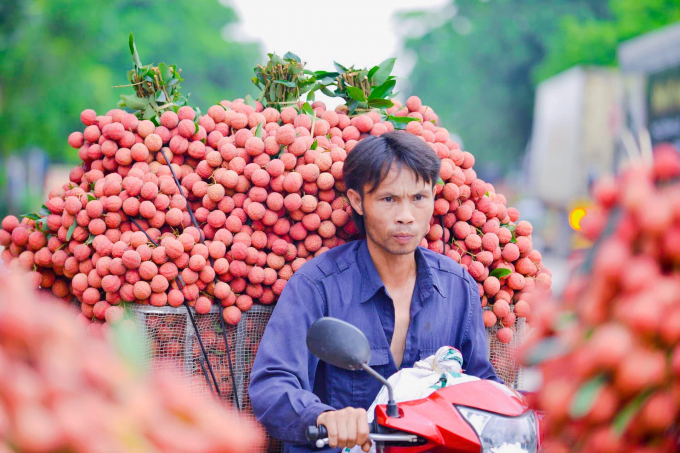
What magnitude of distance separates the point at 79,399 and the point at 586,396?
31.3 inches

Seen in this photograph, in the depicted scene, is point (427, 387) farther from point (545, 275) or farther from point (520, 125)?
point (520, 125)

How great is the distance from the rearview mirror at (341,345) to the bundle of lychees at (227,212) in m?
1.07

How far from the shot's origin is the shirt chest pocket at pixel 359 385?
2.69 m

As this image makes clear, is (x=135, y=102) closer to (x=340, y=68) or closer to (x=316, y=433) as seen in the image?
(x=340, y=68)

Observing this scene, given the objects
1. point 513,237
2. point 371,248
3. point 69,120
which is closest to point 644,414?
point 371,248

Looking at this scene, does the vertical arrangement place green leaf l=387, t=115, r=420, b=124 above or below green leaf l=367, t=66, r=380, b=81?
below

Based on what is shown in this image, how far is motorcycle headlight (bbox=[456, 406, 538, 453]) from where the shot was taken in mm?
1875

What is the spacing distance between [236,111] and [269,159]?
45cm

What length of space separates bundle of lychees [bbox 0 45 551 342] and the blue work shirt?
268 mm

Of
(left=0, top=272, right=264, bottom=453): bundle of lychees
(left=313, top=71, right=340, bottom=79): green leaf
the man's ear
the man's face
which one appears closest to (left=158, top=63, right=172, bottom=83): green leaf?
(left=313, top=71, right=340, bottom=79): green leaf

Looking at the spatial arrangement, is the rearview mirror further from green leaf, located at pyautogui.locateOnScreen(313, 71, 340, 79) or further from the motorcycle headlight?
green leaf, located at pyautogui.locateOnScreen(313, 71, 340, 79)

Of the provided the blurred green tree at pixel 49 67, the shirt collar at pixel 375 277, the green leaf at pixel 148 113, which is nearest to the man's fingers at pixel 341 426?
the shirt collar at pixel 375 277

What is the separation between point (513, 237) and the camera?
3.40 meters

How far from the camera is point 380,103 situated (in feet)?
11.7
